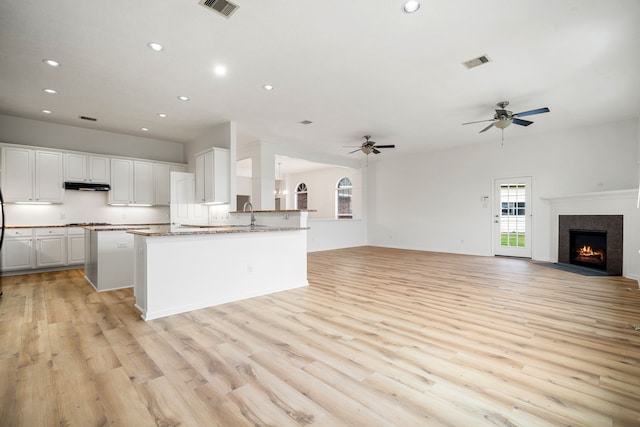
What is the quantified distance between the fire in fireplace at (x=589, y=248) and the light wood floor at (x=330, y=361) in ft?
6.79

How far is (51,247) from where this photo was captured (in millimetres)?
5645

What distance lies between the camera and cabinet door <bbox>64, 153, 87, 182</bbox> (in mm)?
6031

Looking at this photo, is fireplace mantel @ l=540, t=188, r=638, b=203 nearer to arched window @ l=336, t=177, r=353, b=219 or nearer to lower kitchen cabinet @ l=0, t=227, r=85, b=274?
arched window @ l=336, t=177, r=353, b=219

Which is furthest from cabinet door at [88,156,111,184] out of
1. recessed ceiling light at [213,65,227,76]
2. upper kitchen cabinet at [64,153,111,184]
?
recessed ceiling light at [213,65,227,76]

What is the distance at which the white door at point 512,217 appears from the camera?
7.16m

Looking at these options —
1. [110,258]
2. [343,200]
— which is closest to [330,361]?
[110,258]

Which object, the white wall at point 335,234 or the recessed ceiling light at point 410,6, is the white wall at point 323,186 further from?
the recessed ceiling light at point 410,6

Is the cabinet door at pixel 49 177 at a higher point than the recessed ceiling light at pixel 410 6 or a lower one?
lower

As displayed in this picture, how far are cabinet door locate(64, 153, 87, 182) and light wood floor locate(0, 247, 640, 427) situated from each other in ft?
9.55

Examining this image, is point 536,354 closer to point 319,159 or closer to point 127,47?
point 127,47

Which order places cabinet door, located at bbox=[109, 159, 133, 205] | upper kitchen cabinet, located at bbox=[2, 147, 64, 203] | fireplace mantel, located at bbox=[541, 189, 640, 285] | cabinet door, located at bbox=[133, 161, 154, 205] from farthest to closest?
cabinet door, located at bbox=[133, 161, 154, 205], cabinet door, located at bbox=[109, 159, 133, 205], upper kitchen cabinet, located at bbox=[2, 147, 64, 203], fireplace mantel, located at bbox=[541, 189, 640, 285]

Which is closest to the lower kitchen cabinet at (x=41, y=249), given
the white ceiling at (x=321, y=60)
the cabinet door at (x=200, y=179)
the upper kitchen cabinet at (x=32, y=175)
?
the upper kitchen cabinet at (x=32, y=175)

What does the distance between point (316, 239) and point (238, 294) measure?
A: 5.14 m

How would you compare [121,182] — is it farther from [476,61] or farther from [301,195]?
[301,195]
